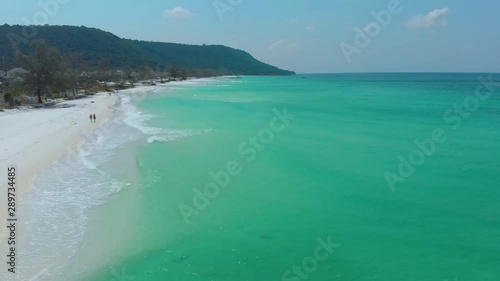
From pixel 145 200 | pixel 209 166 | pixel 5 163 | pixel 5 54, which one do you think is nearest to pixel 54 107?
pixel 5 163

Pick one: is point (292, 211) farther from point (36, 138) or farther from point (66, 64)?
point (66, 64)

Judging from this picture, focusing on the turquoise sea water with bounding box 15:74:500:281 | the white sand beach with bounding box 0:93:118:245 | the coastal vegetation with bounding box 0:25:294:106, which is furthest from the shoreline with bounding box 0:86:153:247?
the coastal vegetation with bounding box 0:25:294:106

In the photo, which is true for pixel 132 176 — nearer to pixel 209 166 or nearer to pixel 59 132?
pixel 209 166

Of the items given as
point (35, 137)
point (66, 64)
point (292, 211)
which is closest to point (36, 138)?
point (35, 137)

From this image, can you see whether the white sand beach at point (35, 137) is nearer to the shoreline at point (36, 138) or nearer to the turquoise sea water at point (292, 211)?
the shoreline at point (36, 138)

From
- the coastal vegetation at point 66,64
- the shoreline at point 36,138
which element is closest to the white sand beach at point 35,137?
the shoreline at point 36,138

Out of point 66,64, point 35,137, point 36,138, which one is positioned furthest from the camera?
point 66,64

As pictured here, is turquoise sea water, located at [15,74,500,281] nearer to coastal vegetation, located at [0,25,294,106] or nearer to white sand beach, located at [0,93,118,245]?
white sand beach, located at [0,93,118,245]
